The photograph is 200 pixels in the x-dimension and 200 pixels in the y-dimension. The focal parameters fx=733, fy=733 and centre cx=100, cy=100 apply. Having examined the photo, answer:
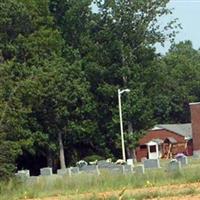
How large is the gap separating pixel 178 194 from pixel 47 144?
4467cm

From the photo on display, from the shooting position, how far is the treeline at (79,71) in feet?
208

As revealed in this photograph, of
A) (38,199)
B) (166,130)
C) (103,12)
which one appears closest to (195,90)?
(166,130)

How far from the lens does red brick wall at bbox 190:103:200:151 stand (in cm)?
7844

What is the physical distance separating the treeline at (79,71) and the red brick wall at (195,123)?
5022mm

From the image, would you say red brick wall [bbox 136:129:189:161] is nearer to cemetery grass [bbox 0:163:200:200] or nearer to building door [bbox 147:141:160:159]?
building door [bbox 147:141:160:159]

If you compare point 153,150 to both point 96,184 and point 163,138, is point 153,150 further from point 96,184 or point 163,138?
point 96,184

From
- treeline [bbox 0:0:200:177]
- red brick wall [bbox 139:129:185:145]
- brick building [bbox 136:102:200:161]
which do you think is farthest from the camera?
red brick wall [bbox 139:129:185:145]

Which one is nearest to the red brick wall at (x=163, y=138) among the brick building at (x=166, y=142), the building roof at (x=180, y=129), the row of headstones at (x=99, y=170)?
the brick building at (x=166, y=142)

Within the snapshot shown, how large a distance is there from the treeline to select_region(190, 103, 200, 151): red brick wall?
5.02 meters

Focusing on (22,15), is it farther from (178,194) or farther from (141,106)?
(178,194)

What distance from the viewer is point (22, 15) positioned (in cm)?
6406

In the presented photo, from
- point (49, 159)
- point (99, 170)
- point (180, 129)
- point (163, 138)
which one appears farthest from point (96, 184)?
point (180, 129)

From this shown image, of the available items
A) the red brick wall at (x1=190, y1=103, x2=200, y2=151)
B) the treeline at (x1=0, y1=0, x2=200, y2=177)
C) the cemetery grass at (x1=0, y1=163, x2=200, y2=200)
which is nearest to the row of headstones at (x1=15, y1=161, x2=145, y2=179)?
the cemetery grass at (x1=0, y1=163, x2=200, y2=200)

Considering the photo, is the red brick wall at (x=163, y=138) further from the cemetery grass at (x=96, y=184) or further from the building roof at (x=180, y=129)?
the cemetery grass at (x=96, y=184)
